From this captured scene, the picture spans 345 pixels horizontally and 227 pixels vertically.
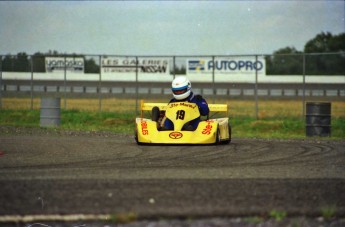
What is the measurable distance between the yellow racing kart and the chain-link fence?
10661 mm

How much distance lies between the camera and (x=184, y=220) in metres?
6.19

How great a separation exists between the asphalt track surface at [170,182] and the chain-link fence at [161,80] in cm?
1408

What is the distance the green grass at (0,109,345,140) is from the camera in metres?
23.0

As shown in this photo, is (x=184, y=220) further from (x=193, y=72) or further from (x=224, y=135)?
(x=193, y=72)

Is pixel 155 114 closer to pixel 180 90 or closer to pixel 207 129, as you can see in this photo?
pixel 180 90

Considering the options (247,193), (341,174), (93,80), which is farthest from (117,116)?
(93,80)

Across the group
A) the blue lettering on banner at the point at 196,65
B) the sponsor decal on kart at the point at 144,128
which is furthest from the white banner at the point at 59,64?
→ the sponsor decal on kart at the point at 144,128

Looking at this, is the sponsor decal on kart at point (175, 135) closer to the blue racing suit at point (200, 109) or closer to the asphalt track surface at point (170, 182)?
the blue racing suit at point (200, 109)

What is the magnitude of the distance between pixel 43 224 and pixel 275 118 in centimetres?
2136

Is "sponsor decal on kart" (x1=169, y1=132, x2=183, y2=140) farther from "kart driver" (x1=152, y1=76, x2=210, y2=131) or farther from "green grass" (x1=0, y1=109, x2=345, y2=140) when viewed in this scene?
"green grass" (x1=0, y1=109, x2=345, y2=140)

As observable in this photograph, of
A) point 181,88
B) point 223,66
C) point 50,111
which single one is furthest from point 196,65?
point 181,88

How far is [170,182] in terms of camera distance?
27.2ft

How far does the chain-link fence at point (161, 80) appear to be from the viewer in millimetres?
30250

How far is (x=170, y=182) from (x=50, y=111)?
15.6m
